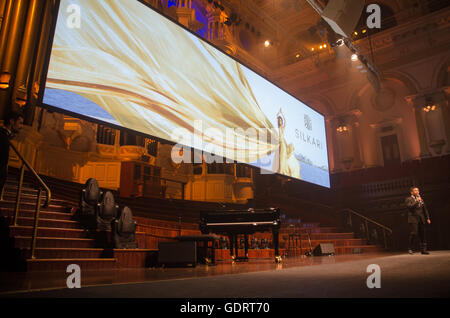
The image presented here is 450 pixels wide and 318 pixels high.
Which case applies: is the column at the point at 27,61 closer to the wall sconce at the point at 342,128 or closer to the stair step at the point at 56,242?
the stair step at the point at 56,242

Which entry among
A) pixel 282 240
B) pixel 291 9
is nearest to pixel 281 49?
pixel 291 9

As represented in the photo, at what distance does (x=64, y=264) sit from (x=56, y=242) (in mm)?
793

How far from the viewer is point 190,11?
14.1m

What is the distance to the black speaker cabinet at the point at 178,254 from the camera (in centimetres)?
443

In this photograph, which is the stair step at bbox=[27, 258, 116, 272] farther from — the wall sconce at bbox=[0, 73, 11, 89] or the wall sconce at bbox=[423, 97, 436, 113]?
the wall sconce at bbox=[423, 97, 436, 113]

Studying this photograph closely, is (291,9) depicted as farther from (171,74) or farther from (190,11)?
(171,74)

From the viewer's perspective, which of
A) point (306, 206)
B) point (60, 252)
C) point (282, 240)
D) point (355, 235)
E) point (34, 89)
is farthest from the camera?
point (306, 206)

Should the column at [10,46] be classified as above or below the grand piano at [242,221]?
above

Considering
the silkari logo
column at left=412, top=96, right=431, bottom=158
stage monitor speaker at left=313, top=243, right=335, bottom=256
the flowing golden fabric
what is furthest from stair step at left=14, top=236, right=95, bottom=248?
column at left=412, top=96, right=431, bottom=158

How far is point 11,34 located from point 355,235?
11159 mm

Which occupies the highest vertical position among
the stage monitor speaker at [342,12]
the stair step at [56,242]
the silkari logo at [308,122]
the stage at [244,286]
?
the stage monitor speaker at [342,12]

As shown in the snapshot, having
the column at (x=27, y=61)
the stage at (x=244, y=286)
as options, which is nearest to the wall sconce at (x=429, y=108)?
the stage at (x=244, y=286)

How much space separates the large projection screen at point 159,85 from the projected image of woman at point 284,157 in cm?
2

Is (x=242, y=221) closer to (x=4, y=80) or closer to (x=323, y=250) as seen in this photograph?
(x=323, y=250)
